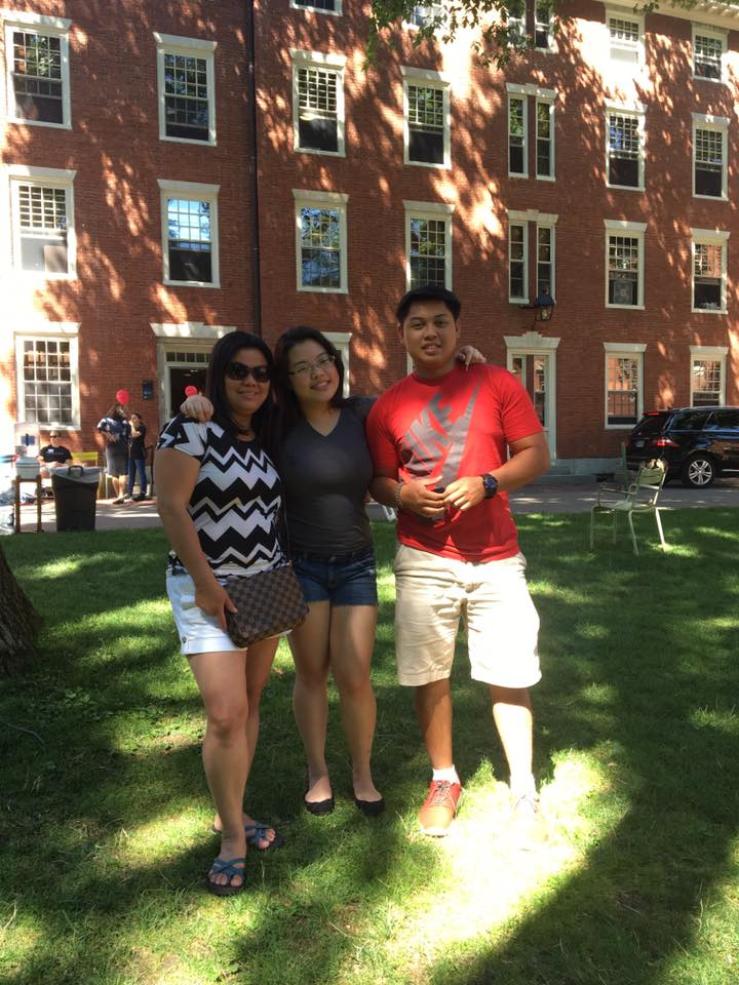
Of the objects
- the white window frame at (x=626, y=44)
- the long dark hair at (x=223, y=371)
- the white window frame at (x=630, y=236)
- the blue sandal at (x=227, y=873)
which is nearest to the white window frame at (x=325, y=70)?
the white window frame at (x=630, y=236)

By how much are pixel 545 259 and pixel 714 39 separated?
9.05 metres

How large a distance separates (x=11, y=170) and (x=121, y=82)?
3.21 meters

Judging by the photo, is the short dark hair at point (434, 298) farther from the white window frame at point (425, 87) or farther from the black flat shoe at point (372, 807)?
the white window frame at point (425, 87)

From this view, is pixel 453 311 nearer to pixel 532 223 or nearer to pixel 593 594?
pixel 593 594

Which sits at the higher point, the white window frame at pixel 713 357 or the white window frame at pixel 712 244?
the white window frame at pixel 712 244

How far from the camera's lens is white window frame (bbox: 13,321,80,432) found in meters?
17.9

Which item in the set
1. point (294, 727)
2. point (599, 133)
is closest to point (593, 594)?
point (294, 727)

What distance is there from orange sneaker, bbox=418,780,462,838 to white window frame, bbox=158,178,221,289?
17.5 metres

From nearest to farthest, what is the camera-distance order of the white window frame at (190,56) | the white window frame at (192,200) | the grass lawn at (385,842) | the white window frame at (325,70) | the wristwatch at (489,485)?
the grass lawn at (385,842), the wristwatch at (489,485), the white window frame at (190,56), the white window frame at (192,200), the white window frame at (325,70)

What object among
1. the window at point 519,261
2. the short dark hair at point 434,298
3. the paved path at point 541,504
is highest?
the window at point 519,261

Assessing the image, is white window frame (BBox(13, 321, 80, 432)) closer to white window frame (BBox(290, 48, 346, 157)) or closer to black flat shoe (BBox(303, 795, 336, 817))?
white window frame (BBox(290, 48, 346, 157))

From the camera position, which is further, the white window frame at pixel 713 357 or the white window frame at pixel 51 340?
the white window frame at pixel 713 357

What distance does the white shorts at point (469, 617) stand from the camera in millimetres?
3123

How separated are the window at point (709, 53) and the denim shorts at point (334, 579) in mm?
26561
